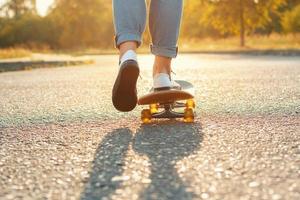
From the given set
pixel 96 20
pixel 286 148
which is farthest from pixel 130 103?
pixel 96 20

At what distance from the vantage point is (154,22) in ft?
9.47

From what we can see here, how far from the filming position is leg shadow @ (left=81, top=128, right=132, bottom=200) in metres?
1.48

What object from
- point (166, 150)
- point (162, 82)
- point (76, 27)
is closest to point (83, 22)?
point (76, 27)

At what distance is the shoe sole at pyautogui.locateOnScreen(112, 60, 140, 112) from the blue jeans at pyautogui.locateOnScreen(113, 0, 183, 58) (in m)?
Answer: 0.22

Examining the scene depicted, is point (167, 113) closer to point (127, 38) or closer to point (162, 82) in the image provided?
point (162, 82)

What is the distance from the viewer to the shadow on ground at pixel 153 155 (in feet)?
4.80

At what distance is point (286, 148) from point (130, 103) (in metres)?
0.85

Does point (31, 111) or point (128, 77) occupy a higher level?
point (128, 77)

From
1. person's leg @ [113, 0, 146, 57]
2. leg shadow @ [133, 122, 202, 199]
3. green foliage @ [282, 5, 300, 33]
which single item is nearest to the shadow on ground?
leg shadow @ [133, 122, 202, 199]

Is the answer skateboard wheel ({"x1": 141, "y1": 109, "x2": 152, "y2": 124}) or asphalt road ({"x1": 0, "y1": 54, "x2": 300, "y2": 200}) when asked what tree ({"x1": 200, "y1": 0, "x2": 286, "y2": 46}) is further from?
skateboard wheel ({"x1": 141, "y1": 109, "x2": 152, "y2": 124})

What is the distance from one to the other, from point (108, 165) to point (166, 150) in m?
0.30

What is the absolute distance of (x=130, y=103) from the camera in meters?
2.59

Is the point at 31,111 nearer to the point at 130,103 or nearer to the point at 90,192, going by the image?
the point at 130,103

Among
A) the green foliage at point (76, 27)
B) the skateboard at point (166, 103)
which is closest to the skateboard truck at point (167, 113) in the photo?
the skateboard at point (166, 103)
